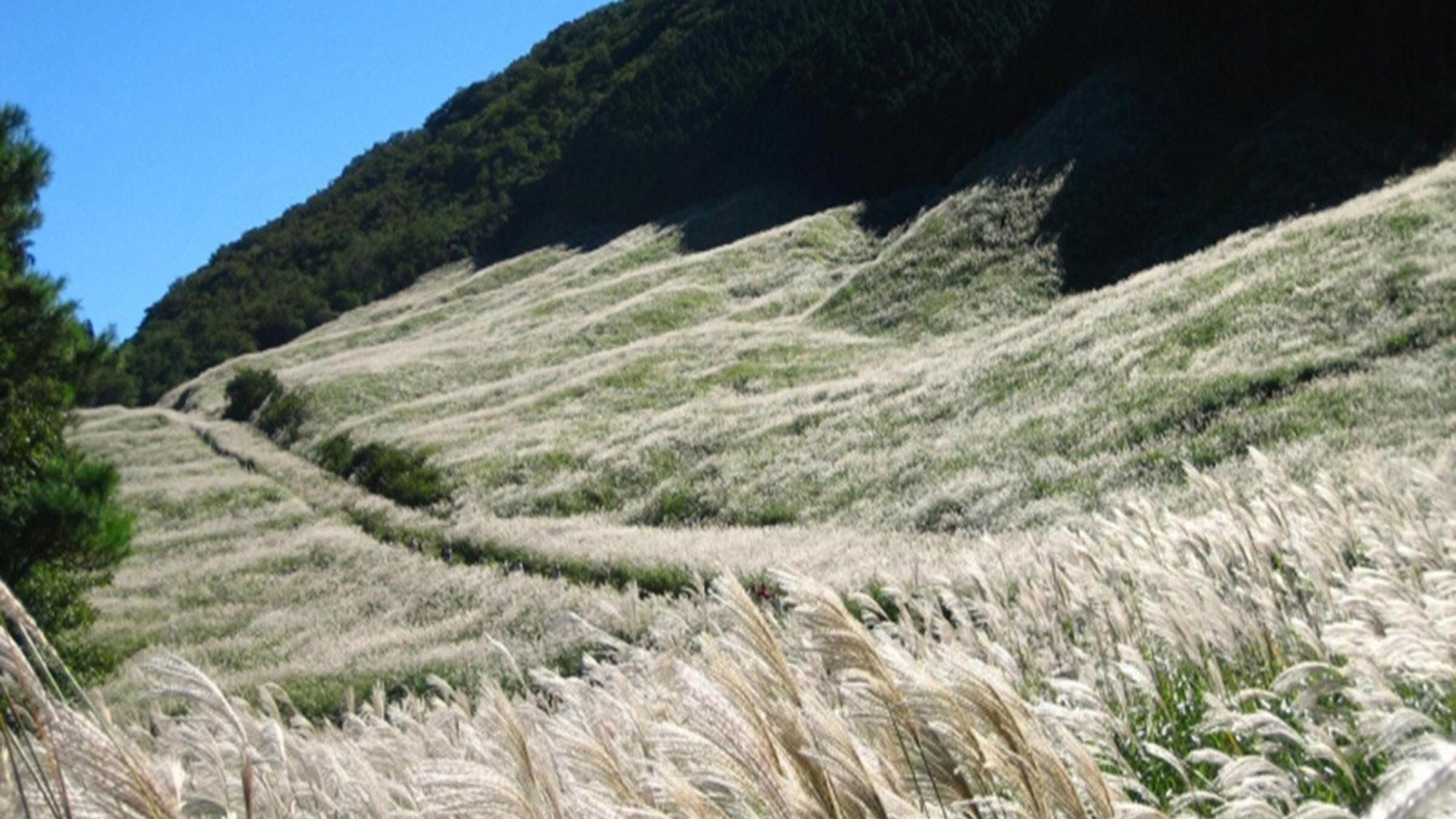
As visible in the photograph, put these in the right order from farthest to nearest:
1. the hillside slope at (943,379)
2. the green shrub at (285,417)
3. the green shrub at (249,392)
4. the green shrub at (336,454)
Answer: the green shrub at (249,392)
the green shrub at (285,417)
the green shrub at (336,454)
the hillside slope at (943,379)

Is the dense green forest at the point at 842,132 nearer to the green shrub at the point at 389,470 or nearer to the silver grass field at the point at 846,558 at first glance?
the silver grass field at the point at 846,558

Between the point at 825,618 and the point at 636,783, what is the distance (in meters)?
1.21

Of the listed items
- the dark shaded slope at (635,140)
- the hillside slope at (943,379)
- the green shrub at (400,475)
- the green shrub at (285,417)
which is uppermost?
the dark shaded slope at (635,140)

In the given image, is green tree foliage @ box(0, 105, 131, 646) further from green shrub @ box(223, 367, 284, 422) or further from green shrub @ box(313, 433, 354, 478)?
green shrub @ box(223, 367, 284, 422)

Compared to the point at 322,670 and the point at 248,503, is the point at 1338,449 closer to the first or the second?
the point at 322,670

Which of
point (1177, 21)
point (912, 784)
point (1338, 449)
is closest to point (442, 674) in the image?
point (1338, 449)

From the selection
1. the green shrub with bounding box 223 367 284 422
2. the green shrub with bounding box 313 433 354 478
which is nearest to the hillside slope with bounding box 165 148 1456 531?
the green shrub with bounding box 313 433 354 478

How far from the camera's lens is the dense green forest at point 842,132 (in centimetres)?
3975

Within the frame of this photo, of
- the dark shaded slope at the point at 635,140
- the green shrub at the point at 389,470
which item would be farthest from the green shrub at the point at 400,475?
the dark shaded slope at the point at 635,140

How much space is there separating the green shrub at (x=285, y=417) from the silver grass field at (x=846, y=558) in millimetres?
954

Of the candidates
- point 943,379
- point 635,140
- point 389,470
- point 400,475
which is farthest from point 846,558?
point 635,140

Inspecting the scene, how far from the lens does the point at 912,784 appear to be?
3.21 meters

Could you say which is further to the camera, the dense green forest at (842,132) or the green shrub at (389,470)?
the dense green forest at (842,132)

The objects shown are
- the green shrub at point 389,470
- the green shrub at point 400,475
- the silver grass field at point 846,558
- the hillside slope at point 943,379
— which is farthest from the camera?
the green shrub at point 389,470
